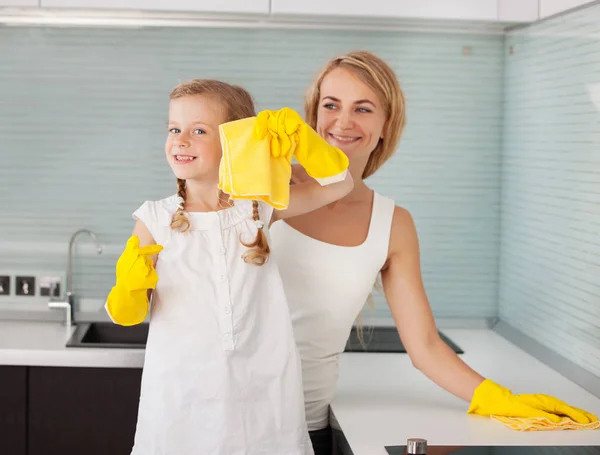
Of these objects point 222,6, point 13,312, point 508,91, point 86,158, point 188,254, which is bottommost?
point 13,312

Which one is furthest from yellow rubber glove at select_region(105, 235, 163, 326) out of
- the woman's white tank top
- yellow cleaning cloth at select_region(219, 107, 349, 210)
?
the woman's white tank top

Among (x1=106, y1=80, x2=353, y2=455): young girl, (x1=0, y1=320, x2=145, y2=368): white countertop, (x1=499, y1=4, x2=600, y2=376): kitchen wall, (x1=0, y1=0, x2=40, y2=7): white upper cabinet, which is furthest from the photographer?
(x1=0, y1=0, x2=40, y2=7): white upper cabinet

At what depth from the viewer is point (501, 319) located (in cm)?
259

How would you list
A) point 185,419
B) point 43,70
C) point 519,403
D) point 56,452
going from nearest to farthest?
→ point 185,419 → point 519,403 → point 56,452 → point 43,70

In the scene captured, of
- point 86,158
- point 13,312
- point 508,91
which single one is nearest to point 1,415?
point 13,312

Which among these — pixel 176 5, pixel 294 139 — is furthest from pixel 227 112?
pixel 176 5

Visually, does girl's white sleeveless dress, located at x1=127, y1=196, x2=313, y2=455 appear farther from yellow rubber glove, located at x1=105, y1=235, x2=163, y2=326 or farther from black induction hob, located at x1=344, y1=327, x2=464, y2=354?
black induction hob, located at x1=344, y1=327, x2=464, y2=354

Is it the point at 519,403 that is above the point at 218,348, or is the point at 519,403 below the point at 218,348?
below

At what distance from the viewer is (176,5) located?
2.24 meters

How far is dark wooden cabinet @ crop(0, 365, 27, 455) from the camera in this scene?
2.14m

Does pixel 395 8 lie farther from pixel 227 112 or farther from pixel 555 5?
pixel 227 112

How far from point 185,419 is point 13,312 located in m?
1.27

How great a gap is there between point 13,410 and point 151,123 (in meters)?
0.89

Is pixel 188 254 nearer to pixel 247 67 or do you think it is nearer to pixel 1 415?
pixel 1 415
